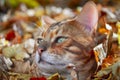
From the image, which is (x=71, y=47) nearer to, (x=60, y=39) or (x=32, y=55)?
(x=60, y=39)

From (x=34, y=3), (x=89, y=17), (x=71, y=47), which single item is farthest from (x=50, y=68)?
(x=34, y=3)

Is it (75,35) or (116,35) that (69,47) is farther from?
(116,35)

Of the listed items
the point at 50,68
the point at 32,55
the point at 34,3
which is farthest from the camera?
the point at 34,3

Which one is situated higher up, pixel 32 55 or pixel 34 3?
pixel 34 3

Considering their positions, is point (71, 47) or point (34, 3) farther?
point (34, 3)

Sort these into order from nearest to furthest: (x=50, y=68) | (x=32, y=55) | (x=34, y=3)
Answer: (x=50, y=68) < (x=32, y=55) < (x=34, y=3)

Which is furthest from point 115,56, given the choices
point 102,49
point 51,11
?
point 51,11

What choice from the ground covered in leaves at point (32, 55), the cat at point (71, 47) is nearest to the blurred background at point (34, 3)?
A: the ground covered in leaves at point (32, 55)
